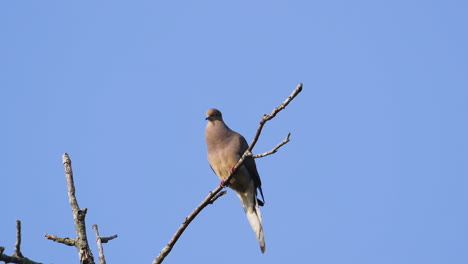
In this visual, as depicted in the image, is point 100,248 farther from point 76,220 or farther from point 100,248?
point 76,220

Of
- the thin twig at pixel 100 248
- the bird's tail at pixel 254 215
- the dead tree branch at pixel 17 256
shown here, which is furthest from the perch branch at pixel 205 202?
the bird's tail at pixel 254 215

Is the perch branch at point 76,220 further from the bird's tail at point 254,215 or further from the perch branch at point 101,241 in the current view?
the bird's tail at point 254,215

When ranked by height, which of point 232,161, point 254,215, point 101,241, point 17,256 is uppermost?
point 232,161

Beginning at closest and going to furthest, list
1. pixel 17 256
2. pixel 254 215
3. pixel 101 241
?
pixel 17 256 < pixel 101 241 < pixel 254 215

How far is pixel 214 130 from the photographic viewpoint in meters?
7.08

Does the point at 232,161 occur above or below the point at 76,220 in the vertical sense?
above

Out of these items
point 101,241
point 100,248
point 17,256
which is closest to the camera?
point 17,256

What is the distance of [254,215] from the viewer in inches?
264

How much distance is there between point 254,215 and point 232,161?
616 millimetres

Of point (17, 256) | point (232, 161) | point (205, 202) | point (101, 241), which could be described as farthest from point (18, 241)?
point (232, 161)

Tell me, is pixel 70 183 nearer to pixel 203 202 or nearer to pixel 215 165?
pixel 203 202

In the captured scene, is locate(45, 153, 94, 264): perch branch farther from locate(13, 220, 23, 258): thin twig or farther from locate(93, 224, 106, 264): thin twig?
locate(13, 220, 23, 258): thin twig

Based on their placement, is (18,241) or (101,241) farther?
(101,241)

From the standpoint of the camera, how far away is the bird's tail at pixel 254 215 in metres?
6.09
